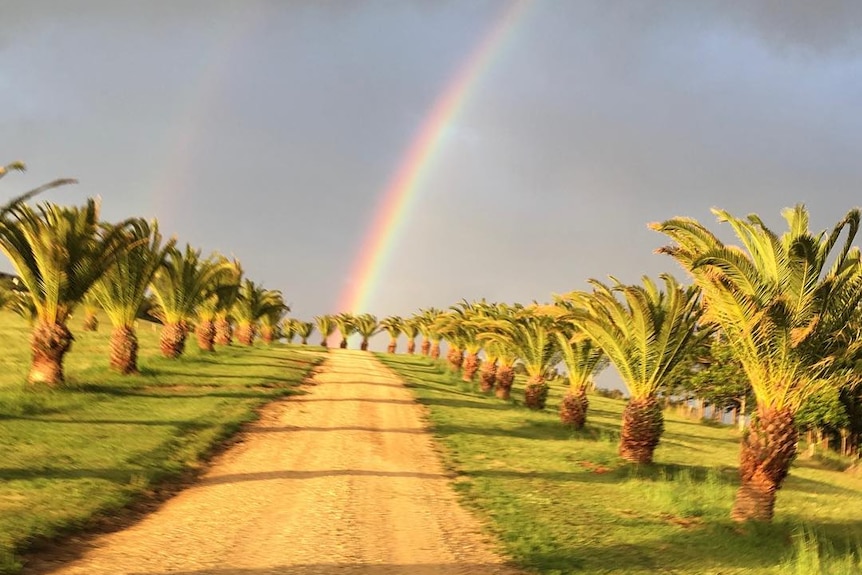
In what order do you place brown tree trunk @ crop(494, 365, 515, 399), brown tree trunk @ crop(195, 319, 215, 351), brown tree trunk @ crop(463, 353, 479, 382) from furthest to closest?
brown tree trunk @ crop(463, 353, 479, 382), brown tree trunk @ crop(195, 319, 215, 351), brown tree trunk @ crop(494, 365, 515, 399)

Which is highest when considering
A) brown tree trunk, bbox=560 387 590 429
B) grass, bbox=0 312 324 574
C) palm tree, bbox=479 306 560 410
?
palm tree, bbox=479 306 560 410

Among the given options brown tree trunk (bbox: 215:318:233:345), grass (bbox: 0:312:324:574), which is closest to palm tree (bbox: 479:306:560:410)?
grass (bbox: 0:312:324:574)

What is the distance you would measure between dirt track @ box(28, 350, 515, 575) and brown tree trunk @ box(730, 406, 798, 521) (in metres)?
5.43

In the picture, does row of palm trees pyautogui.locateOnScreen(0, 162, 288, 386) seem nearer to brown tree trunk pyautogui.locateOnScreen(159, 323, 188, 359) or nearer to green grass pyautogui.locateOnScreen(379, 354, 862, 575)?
brown tree trunk pyautogui.locateOnScreen(159, 323, 188, 359)

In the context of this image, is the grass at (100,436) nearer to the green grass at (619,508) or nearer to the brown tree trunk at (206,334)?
the green grass at (619,508)

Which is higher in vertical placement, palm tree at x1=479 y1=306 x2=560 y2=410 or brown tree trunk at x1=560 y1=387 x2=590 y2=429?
palm tree at x1=479 y1=306 x2=560 y2=410

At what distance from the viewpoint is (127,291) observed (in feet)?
62.7

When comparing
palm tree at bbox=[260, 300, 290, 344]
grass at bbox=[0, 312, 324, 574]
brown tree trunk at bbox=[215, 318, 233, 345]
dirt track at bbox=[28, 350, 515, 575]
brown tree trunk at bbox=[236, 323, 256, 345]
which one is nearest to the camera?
dirt track at bbox=[28, 350, 515, 575]

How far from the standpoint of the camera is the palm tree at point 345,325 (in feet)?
272

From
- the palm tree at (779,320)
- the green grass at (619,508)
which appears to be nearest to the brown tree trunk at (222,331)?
the green grass at (619,508)

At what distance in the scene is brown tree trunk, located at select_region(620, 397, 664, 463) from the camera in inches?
593

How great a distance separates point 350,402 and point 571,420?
7611 millimetres

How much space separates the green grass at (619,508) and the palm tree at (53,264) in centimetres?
1027

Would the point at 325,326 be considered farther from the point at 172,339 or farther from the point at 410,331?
the point at 172,339
